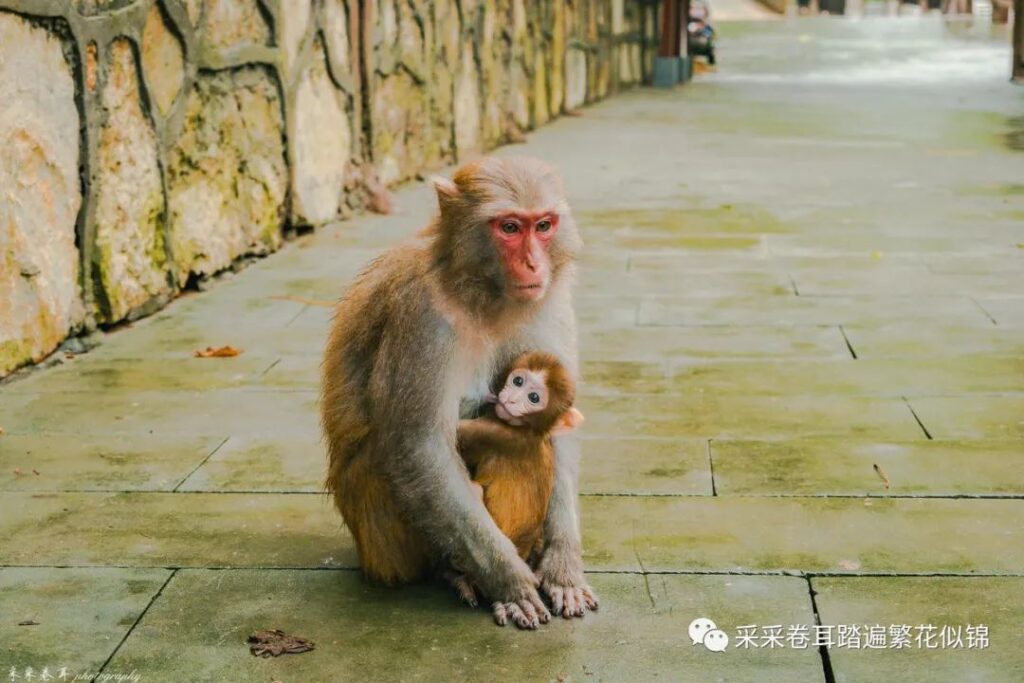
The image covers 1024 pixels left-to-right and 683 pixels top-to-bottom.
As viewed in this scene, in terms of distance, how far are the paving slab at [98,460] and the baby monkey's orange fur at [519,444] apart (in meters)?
1.40

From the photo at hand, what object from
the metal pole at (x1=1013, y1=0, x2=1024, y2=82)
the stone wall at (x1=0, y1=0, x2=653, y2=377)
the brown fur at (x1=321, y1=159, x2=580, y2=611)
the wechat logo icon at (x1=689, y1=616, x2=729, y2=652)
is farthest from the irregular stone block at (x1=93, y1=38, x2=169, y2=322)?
the metal pole at (x1=1013, y1=0, x2=1024, y2=82)

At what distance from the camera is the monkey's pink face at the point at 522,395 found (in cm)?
335

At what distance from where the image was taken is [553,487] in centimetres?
362

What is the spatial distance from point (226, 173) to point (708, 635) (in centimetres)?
464

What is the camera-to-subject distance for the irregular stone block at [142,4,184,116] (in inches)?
254

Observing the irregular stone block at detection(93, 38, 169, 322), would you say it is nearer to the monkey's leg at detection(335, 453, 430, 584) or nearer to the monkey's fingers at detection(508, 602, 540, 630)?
the monkey's leg at detection(335, 453, 430, 584)

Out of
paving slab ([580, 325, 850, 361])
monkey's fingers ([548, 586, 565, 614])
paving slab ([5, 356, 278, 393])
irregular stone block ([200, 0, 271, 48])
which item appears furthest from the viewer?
A: irregular stone block ([200, 0, 271, 48])

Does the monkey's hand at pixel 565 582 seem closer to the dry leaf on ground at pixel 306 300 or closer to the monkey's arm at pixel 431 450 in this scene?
the monkey's arm at pixel 431 450

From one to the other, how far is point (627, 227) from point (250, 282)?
2.61 m

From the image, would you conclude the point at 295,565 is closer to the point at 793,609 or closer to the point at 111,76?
the point at 793,609

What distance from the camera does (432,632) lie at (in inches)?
135

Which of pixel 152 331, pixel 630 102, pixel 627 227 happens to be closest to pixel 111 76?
pixel 152 331

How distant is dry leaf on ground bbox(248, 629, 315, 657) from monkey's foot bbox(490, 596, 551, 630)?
448 millimetres

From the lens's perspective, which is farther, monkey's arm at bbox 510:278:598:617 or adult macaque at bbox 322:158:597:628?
monkey's arm at bbox 510:278:598:617
